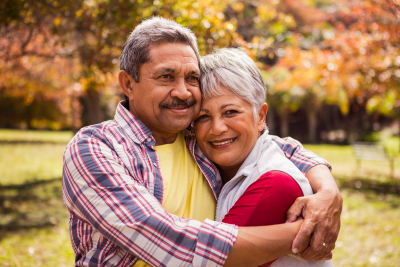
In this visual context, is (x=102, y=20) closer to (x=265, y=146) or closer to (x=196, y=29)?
(x=196, y=29)

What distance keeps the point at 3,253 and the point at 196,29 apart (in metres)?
5.01

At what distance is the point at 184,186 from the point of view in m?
2.22

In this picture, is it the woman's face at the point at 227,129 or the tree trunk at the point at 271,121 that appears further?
the tree trunk at the point at 271,121

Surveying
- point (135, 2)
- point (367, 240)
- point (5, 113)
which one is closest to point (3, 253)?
point (135, 2)

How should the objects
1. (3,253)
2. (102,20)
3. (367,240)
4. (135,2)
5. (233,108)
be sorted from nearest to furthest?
1. (233,108)
2. (135,2)
3. (102,20)
4. (3,253)
5. (367,240)

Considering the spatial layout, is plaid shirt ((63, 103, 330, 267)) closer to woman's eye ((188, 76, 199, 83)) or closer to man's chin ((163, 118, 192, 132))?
man's chin ((163, 118, 192, 132))

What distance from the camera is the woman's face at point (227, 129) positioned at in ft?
7.47

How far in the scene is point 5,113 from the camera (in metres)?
29.7

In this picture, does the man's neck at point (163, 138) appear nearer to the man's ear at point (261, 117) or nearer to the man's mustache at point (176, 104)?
the man's mustache at point (176, 104)

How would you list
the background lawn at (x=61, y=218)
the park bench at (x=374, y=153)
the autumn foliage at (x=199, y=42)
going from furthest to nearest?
the park bench at (x=374, y=153) < the background lawn at (x=61, y=218) < the autumn foliage at (x=199, y=42)

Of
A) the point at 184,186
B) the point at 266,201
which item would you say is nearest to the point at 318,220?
the point at 266,201

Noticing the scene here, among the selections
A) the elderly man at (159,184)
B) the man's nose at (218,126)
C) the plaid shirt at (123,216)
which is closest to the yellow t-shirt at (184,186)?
the elderly man at (159,184)

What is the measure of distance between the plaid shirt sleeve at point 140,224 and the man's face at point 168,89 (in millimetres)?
621

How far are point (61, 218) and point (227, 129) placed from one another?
6610 millimetres
